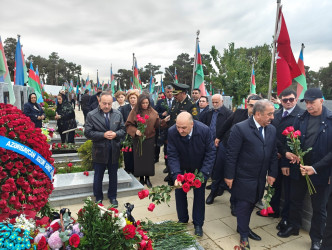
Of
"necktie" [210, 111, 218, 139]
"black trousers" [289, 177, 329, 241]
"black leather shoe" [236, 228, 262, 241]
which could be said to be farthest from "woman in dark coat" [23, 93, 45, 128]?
"black trousers" [289, 177, 329, 241]

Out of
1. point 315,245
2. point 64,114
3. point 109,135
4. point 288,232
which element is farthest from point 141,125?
point 64,114

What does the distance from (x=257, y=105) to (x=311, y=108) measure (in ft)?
2.36

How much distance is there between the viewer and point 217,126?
4.76 metres

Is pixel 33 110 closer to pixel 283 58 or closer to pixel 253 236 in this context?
pixel 253 236

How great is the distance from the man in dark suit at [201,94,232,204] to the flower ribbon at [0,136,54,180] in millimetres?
3330

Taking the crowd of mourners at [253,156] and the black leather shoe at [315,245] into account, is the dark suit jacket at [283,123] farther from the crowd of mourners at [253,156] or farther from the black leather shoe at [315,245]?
the black leather shoe at [315,245]

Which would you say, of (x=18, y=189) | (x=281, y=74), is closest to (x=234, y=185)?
(x=18, y=189)

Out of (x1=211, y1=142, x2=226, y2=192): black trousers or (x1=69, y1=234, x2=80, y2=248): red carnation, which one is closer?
(x1=69, y1=234, x2=80, y2=248): red carnation

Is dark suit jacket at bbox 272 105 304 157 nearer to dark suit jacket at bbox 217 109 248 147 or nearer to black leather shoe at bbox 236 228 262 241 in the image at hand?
dark suit jacket at bbox 217 109 248 147

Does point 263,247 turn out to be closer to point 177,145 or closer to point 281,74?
Result: point 177,145

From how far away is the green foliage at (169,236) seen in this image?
96.2 inches

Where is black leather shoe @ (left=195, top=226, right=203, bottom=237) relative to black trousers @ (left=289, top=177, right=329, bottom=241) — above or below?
below

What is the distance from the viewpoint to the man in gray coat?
12.1 feet

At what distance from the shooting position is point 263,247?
298 centimetres
